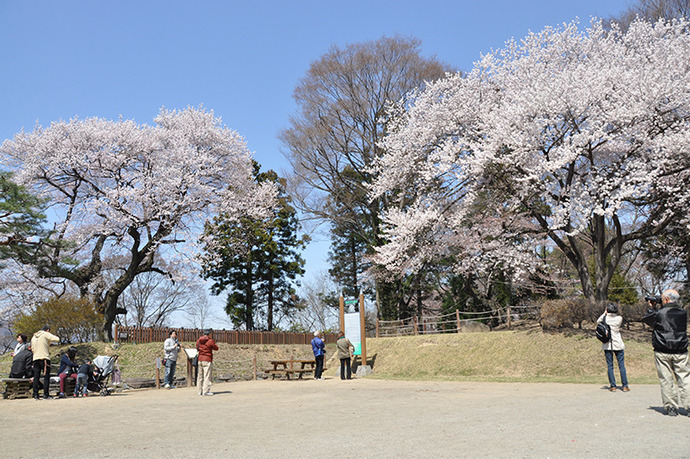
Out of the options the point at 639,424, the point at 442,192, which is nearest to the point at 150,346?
the point at 442,192

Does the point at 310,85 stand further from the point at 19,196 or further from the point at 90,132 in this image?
the point at 19,196

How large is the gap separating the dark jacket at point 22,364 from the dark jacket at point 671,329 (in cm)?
1348

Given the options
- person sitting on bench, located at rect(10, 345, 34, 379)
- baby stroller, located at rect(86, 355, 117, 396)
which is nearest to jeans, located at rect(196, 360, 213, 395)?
baby stroller, located at rect(86, 355, 117, 396)

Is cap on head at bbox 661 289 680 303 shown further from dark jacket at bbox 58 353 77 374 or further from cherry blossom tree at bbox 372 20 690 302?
dark jacket at bbox 58 353 77 374

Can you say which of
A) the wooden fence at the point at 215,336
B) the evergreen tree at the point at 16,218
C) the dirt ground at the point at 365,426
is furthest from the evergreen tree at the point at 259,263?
the dirt ground at the point at 365,426

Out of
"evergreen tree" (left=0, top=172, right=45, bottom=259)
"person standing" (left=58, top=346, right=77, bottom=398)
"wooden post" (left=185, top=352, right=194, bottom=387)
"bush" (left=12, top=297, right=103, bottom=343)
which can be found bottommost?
"wooden post" (left=185, top=352, right=194, bottom=387)

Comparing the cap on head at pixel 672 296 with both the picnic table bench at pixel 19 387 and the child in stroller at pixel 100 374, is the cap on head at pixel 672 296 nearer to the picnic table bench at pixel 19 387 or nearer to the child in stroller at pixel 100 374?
the child in stroller at pixel 100 374

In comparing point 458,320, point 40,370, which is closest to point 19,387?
point 40,370

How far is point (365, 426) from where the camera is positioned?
7.11 metres

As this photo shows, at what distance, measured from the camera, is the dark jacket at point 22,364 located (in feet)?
43.2

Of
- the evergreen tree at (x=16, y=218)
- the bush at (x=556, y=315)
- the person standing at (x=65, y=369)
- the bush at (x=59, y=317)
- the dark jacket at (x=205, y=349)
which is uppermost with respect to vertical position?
the evergreen tree at (x=16, y=218)

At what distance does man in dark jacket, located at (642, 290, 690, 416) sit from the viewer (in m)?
6.97

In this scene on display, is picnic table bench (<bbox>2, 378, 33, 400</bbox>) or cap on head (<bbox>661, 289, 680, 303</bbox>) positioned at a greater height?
cap on head (<bbox>661, 289, 680, 303</bbox>)

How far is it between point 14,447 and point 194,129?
24694 mm
